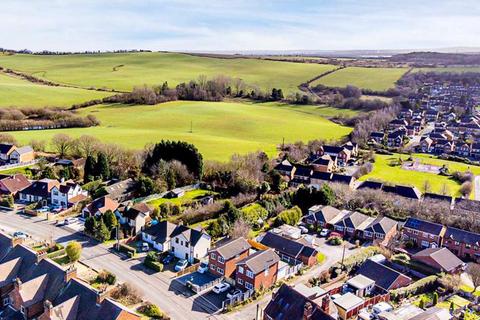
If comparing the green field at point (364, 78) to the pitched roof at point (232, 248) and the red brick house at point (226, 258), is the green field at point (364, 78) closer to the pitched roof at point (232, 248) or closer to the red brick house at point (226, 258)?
the pitched roof at point (232, 248)

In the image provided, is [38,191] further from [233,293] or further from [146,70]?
[146,70]

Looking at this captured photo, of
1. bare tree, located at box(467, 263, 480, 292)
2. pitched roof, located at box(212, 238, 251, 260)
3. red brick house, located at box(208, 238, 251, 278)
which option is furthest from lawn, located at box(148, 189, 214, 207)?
bare tree, located at box(467, 263, 480, 292)

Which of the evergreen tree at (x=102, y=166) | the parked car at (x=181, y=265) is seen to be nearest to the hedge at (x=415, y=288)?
the parked car at (x=181, y=265)

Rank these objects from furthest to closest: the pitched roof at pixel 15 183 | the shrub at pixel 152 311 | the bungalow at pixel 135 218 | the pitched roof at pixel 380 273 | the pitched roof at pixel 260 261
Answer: the pitched roof at pixel 15 183 → the bungalow at pixel 135 218 → the pitched roof at pixel 380 273 → the pitched roof at pixel 260 261 → the shrub at pixel 152 311

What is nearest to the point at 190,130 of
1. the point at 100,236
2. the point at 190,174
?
the point at 190,174

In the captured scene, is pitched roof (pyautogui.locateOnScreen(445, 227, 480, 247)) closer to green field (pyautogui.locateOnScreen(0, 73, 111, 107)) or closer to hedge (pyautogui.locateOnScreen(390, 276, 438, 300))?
hedge (pyautogui.locateOnScreen(390, 276, 438, 300))

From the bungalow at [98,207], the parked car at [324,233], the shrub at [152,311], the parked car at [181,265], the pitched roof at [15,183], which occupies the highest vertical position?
the pitched roof at [15,183]
